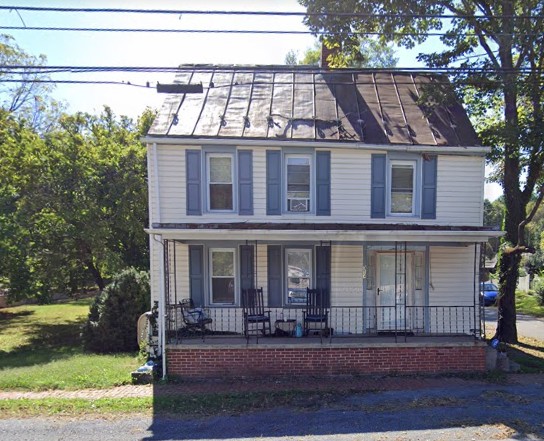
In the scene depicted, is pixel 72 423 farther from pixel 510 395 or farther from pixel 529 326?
pixel 529 326

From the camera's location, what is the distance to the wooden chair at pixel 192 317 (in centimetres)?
880

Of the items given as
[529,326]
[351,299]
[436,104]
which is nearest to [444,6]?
[436,104]

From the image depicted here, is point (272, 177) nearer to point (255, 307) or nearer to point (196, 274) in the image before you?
point (196, 274)

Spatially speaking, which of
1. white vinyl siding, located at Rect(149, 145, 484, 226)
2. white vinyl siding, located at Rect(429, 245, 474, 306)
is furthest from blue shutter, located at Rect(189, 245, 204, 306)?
white vinyl siding, located at Rect(429, 245, 474, 306)

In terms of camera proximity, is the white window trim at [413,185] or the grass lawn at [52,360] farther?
the white window trim at [413,185]

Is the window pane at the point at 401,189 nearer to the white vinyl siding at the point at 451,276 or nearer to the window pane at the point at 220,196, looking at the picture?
the white vinyl siding at the point at 451,276

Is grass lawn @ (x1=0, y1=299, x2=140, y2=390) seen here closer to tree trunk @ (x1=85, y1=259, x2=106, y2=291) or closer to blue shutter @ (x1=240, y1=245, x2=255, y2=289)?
tree trunk @ (x1=85, y1=259, x2=106, y2=291)

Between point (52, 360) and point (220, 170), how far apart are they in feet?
21.8

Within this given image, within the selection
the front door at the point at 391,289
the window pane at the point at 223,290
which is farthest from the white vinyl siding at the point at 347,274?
the window pane at the point at 223,290

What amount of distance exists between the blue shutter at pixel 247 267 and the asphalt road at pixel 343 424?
3.48 metres

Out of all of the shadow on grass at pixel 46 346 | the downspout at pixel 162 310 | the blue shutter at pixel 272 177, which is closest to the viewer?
the downspout at pixel 162 310

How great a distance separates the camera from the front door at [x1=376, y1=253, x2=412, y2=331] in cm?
963

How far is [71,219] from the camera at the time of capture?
1351 centimetres

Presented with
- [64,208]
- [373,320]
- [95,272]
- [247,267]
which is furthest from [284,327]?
[95,272]
